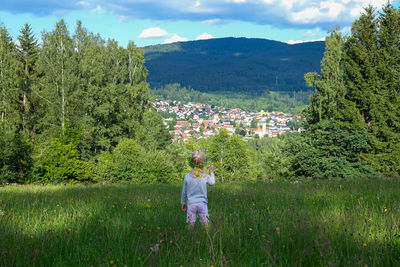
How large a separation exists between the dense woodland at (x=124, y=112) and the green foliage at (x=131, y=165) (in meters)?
0.12

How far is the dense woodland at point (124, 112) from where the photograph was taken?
25.7 m

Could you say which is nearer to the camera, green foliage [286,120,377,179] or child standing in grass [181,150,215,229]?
child standing in grass [181,150,215,229]

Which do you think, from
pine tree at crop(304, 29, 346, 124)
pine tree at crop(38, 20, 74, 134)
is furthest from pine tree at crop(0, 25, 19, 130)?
pine tree at crop(304, 29, 346, 124)

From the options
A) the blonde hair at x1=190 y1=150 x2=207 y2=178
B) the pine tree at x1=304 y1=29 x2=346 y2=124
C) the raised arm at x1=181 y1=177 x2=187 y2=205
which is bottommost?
the raised arm at x1=181 y1=177 x2=187 y2=205

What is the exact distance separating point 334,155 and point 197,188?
78.2 ft

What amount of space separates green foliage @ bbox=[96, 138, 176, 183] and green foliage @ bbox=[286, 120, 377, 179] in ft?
52.0

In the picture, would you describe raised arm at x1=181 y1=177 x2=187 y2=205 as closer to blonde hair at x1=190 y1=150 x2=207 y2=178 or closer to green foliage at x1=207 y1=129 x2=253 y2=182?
blonde hair at x1=190 y1=150 x2=207 y2=178

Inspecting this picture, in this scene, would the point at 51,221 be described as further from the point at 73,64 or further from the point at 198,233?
the point at 73,64

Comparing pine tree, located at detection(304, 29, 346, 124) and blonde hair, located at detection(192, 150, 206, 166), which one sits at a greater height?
pine tree, located at detection(304, 29, 346, 124)

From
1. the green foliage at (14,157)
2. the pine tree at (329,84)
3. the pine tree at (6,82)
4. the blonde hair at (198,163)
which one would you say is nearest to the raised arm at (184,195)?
the blonde hair at (198,163)

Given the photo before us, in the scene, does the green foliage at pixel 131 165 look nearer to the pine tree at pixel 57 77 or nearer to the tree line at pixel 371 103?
the pine tree at pixel 57 77

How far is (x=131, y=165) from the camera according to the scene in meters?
37.0

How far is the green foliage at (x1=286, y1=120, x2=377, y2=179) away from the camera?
24.9 m

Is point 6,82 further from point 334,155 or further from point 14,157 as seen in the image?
point 334,155
